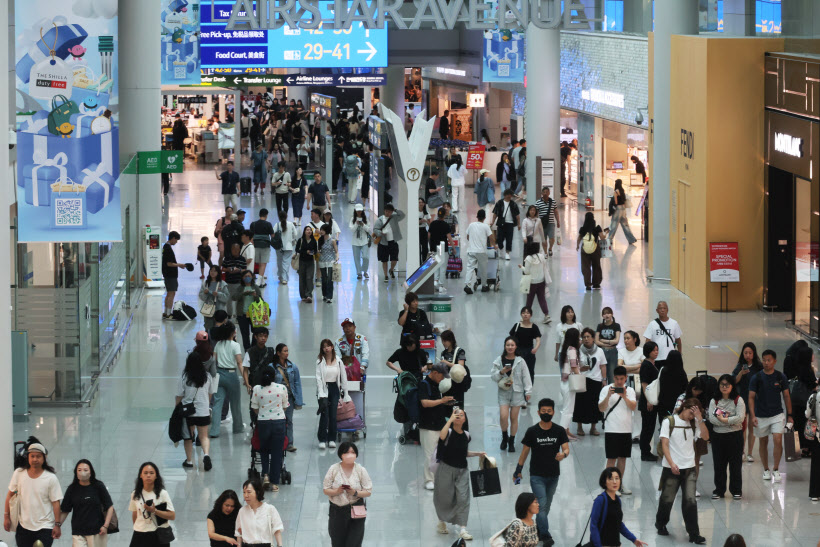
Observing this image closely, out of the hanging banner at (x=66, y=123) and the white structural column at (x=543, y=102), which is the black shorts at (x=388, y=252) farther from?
the hanging banner at (x=66, y=123)

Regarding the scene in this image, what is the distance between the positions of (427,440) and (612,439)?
1776 millimetres

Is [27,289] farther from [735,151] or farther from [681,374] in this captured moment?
[735,151]

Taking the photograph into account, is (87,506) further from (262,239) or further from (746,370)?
(262,239)

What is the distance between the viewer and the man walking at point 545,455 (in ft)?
37.5

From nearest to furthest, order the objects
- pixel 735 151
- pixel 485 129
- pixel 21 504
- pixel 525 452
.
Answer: pixel 21 504, pixel 525 452, pixel 735 151, pixel 485 129

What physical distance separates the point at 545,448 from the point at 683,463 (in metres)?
1.26

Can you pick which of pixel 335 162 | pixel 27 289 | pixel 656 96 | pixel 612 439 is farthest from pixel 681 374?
pixel 335 162

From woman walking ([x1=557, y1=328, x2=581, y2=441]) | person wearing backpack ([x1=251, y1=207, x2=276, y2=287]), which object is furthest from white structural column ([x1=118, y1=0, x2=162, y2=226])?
woman walking ([x1=557, y1=328, x2=581, y2=441])

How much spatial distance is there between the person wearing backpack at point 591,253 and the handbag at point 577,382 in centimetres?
854

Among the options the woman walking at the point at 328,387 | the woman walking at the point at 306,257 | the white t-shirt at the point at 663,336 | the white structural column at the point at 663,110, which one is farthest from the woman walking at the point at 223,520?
the white structural column at the point at 663,110

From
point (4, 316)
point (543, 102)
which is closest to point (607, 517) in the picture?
point (4, 316)

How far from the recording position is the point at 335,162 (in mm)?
39625

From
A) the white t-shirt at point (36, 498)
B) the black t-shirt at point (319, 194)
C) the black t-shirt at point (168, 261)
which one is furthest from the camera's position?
the black t-shirt at point (319, 194)

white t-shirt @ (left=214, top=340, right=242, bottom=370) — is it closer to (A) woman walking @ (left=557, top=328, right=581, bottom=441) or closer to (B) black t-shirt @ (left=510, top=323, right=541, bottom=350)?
(B) black t-shirt @ (left=510, top=323, right=541, bottom=350)
